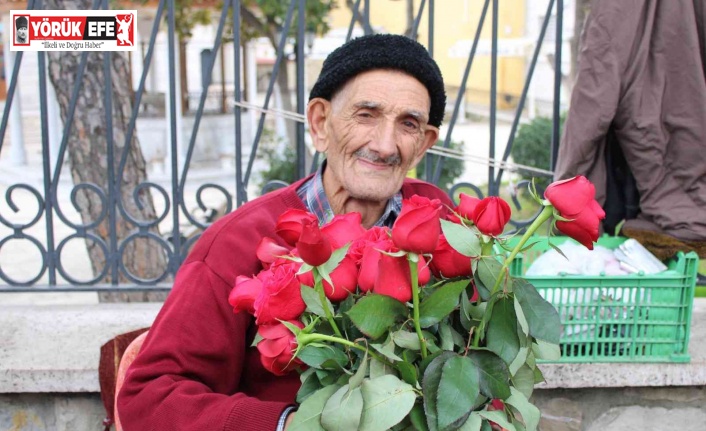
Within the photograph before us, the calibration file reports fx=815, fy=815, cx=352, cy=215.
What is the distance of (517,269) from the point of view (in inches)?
84.2

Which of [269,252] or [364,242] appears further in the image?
[269,252]

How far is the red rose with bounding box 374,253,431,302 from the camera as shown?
122cm

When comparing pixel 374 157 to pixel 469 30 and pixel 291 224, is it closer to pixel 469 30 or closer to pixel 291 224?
pixel 291 224

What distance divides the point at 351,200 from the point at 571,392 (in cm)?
101

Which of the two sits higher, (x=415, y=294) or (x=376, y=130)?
(x=376, y=130)

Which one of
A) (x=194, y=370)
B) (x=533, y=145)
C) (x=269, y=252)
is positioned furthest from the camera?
(x=533, y=145)

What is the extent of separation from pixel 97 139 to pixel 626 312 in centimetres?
276

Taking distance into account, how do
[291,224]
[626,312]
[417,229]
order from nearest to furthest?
[417,229] < [291,224] < [626,312]

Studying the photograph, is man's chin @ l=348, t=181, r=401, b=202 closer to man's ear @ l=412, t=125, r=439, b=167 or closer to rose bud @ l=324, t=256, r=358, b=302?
man's ear @ l=412, t=125, r=439, b=167

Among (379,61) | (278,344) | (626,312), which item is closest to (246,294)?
(278,344)

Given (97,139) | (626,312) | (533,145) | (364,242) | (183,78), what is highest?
(364,242)

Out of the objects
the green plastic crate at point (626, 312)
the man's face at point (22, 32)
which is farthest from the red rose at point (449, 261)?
the man's face at point (22, 32)

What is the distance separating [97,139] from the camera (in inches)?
158

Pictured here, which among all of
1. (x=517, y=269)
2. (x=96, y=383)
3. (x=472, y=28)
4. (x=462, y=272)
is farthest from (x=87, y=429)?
(x=472, y=28)
